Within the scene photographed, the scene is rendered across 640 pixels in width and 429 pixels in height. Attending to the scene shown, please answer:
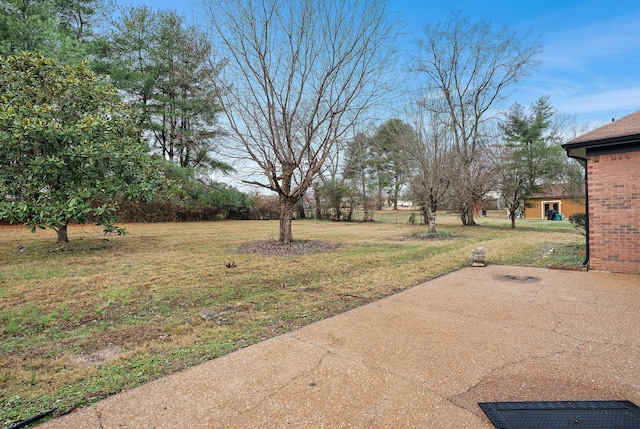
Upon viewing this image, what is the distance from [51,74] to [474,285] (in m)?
10.1

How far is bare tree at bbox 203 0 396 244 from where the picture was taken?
8.23m

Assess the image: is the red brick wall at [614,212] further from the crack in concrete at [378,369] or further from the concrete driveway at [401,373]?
the crack in concrete at [378,369]

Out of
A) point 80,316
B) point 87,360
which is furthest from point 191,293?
point 87,360

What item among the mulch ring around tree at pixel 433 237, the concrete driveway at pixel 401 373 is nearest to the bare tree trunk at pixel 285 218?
the mulch ring around tree at pixel 433 237

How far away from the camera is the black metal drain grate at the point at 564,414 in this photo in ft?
5.85

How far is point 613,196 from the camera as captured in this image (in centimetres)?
562

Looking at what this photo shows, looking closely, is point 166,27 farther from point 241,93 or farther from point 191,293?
point 191,293

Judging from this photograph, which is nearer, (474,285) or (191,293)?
(191,293)

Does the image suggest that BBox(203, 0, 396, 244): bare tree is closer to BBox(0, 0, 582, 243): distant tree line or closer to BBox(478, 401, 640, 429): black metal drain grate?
BBox(0, 0, 582, 243): distant tree line

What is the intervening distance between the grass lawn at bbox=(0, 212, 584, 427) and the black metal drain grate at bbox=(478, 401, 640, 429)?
1.98m

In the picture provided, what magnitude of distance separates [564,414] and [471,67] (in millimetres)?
21328

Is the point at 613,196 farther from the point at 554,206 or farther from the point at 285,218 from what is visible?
the point at 554,206

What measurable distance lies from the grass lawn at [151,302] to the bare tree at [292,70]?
3.16 m

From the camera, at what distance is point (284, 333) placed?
10.4 feet
